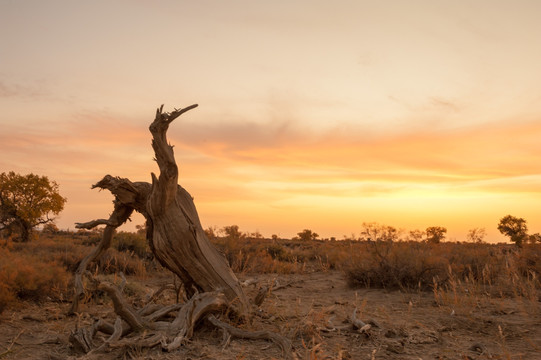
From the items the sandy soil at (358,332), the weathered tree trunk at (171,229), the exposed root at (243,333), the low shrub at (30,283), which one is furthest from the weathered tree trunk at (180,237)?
the low shrub at (30,283)

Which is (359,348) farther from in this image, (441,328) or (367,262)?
(367,262)

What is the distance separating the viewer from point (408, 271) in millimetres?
9984

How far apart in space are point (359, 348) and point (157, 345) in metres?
2.50

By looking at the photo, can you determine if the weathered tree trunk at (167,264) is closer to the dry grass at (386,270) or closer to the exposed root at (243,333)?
the exposed root at (243,333)

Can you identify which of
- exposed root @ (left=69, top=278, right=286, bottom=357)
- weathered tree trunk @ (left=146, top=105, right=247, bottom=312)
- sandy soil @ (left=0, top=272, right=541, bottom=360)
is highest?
weathered tree trunk @ (left=146, top=105, right=247, bottom=312)

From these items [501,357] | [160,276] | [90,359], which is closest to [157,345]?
[90,359]

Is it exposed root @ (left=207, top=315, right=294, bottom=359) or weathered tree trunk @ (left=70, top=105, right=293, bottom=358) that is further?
exposed root @ (left=207, top=315, right=294, bottom=359)

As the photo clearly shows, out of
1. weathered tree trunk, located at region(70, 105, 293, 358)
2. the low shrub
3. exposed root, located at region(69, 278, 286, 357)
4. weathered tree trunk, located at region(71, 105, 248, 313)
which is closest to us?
exposed root, located at region(69, 278, 286, 357)

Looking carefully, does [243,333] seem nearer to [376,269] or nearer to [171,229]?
[171,229]

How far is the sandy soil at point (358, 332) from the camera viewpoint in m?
5.05

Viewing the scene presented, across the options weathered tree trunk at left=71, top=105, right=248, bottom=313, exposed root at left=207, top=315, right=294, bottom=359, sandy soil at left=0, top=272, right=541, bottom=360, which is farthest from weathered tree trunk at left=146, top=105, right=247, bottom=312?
sandy soil at left=0, top=272, right=541, bottom=360

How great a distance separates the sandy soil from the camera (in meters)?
5.05

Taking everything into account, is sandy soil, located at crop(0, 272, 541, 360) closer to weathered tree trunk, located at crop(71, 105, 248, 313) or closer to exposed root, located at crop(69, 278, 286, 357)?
exposed root, located at crop(69, 278, 286, 357)

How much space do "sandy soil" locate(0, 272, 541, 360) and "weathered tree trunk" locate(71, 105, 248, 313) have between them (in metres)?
0.71
